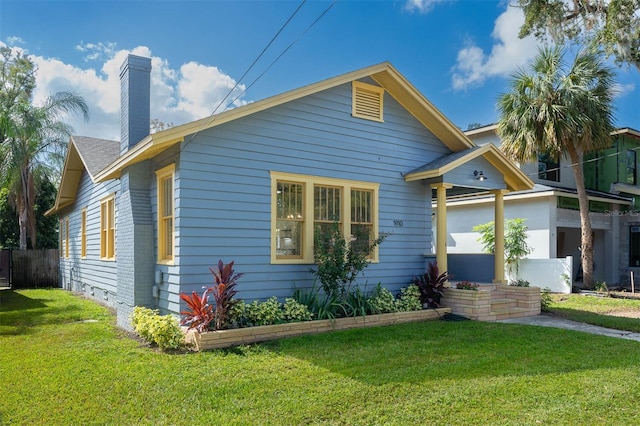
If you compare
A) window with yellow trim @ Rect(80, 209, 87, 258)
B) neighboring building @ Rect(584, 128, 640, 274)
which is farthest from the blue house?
neighboring building @ Rect(584, 128, 640, 274)

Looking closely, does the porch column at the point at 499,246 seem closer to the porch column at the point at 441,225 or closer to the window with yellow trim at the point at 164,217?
the porch column at the point at 441,225

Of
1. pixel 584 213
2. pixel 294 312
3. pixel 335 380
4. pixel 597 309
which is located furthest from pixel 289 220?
pixel 584 213

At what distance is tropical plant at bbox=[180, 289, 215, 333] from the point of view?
6.98m

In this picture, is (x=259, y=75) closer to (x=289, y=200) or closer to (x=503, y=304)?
(x=289, y=200)

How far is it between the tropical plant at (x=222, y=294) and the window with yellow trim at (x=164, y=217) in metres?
1.66

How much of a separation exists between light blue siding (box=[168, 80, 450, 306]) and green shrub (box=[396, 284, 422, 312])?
270 mm

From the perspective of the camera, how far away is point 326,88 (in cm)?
922

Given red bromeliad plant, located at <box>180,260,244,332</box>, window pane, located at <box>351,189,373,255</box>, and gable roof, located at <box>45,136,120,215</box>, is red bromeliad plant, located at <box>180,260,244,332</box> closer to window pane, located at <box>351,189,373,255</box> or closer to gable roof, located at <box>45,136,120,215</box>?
window pane, located at <box>351,189,373,255</box>

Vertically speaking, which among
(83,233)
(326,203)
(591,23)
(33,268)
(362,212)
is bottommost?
(33,268)

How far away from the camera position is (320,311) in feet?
27.5

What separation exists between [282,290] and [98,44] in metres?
12.6

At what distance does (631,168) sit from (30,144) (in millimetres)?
26020

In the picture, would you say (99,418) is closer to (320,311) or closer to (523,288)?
(320,311)

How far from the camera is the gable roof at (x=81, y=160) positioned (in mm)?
12930
